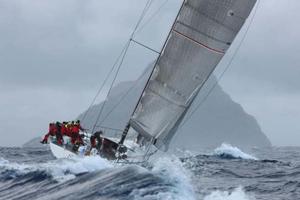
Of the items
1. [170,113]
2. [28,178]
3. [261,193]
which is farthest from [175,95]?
[28,178]

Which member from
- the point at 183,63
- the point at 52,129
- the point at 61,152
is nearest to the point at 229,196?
the point at 183,63

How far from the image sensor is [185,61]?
2220 centimetres

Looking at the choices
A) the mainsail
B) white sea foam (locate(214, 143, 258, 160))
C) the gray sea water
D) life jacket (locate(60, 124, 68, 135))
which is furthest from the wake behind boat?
white sea foam (locate(214, 143, 258, 160))

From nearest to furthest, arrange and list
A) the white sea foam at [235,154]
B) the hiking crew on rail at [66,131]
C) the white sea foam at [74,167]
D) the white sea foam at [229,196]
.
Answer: the white sea foam at [229,196] → the white sea foam at [74,167] → the hiking crew on rail at [66,131] → the white sea foam at [235,154]

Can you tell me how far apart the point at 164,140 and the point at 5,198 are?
7.50 metres

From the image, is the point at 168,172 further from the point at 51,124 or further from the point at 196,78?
the point at 51,124

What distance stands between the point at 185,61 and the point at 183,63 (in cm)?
12

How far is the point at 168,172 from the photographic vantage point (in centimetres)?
2191

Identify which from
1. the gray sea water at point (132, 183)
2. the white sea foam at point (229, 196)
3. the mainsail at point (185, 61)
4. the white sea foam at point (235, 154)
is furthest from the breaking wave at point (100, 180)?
the white sea foam at point (235, 154)

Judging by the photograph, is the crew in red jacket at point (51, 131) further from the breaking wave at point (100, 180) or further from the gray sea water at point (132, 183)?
the gray sea water at point (132, 183)

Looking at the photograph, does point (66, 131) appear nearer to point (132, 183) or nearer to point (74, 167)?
point (74, 167)

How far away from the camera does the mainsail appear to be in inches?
841

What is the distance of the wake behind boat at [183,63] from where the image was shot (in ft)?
70.2

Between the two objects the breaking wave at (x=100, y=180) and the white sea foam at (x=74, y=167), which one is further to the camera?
the white sea foam at (x=74, y=167)
